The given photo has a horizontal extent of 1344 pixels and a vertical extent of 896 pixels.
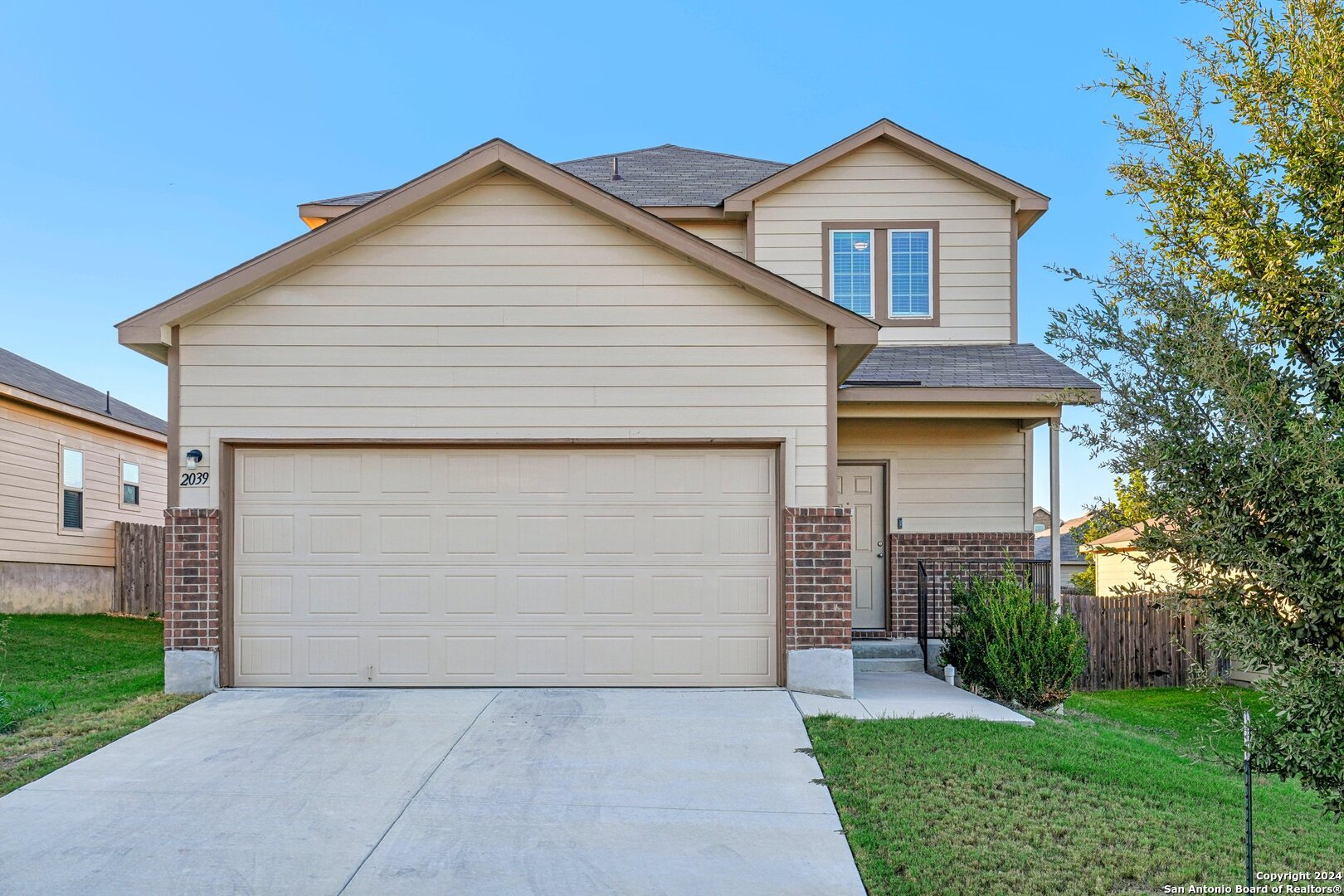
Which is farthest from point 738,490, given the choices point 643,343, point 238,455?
point 238,455

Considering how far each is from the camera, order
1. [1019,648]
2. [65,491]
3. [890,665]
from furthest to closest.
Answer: [65,491] < [890,665] < [1019,648]

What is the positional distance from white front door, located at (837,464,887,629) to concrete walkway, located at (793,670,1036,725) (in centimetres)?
221

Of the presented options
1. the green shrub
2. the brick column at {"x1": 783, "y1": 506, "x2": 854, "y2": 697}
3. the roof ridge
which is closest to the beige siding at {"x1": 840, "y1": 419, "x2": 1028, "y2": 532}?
the green shrub

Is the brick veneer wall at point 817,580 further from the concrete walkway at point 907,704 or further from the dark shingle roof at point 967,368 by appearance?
the dark shingle roof at point 967,368

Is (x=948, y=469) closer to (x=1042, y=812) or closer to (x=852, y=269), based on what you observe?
(x=852, y=269)

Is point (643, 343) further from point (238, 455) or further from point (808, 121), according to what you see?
point (808, 121)

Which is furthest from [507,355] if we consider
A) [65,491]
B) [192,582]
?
[65,491]

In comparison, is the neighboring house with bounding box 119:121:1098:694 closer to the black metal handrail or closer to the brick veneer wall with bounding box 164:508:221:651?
the brick veneer wall with bounding box 164:508:221:651

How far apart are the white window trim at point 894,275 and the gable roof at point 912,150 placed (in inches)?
34.1

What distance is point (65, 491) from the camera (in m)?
18.0

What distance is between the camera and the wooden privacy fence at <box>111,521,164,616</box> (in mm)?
19203

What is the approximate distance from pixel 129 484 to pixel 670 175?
12749mm

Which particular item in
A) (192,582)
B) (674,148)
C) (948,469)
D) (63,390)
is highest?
(674,148)

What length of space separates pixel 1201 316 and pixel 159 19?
2027 cm
